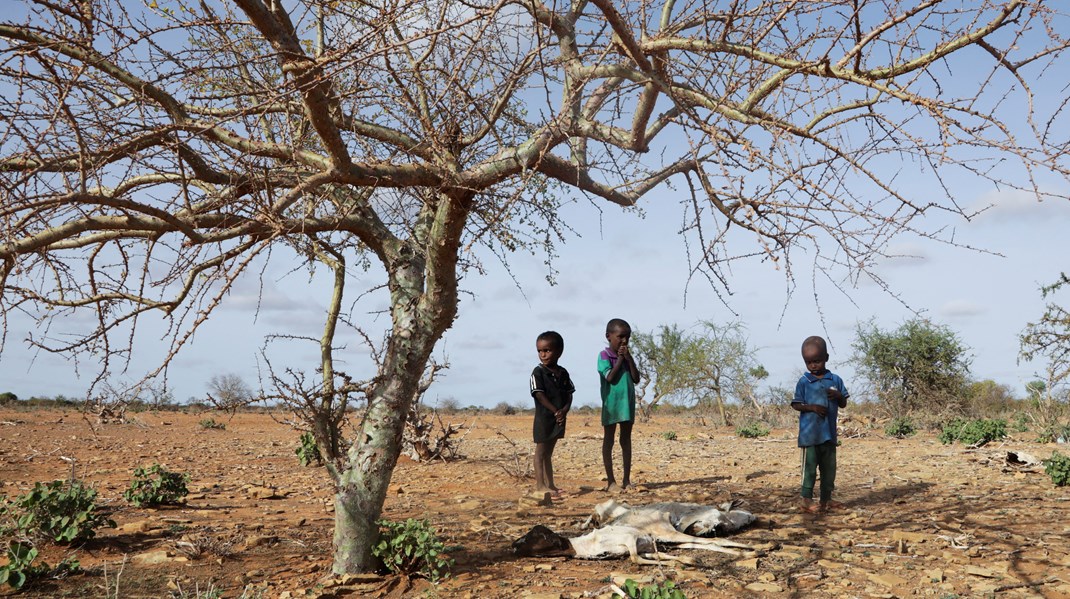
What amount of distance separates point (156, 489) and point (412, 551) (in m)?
3.54

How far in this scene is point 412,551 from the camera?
186 inches

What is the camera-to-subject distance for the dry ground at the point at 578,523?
4586 mm

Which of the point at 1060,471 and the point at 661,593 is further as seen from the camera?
the point at 1060,471

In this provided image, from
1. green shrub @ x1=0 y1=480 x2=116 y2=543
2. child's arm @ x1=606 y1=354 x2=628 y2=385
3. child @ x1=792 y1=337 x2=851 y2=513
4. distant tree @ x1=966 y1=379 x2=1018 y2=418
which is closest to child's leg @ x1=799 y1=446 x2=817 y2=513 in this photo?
child @ x1=792 y1=337 x2=851 y2=513

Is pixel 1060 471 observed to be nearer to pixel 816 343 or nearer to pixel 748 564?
pixel 816 343

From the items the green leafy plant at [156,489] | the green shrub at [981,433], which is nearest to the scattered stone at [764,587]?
the green leafy plant at [156,489]

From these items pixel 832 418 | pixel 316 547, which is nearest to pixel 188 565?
pixel 316 547

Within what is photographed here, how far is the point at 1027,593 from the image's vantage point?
4344 millimetres

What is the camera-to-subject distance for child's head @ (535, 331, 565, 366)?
25.5 ft

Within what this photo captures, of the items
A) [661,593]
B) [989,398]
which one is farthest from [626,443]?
[989,398]

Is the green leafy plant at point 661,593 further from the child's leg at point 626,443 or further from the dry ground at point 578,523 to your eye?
the child's leg at point 626,443

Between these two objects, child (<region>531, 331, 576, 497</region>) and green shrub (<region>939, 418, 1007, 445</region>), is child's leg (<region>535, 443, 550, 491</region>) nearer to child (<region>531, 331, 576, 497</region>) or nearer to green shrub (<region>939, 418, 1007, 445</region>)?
child (<region>531, 331, 576, 497</region>)

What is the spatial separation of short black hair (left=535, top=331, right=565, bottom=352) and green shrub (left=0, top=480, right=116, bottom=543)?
407 cm

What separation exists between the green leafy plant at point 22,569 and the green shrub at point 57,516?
1.66 ft
